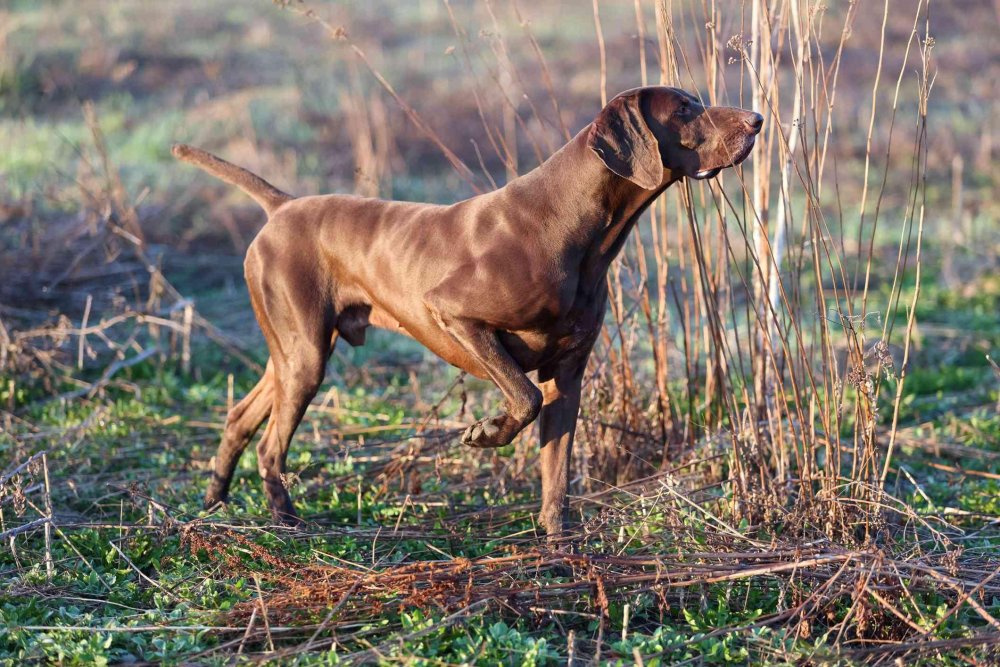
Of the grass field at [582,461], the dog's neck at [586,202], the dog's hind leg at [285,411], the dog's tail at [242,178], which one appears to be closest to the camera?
the grass field at [582,461]

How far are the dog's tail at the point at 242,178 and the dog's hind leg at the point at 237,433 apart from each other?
650 mm

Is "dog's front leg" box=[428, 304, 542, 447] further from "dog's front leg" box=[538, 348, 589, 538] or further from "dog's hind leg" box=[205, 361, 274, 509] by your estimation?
"dog's hind leg" box=[205, 361, 274, 509]

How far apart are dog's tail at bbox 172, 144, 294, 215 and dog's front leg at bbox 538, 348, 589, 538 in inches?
49.6

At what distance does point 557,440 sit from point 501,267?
2.37 ft

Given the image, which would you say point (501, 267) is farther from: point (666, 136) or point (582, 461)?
point (582, 461)

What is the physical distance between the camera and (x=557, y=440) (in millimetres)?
3840

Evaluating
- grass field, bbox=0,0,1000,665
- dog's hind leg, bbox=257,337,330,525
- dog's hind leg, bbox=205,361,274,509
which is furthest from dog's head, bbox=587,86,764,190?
dog's hind leg, bbox=205,361,274,509

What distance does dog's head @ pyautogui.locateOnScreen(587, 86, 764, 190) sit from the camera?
3.25m

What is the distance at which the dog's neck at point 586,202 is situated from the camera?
3.42 meters

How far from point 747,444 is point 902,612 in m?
0.96

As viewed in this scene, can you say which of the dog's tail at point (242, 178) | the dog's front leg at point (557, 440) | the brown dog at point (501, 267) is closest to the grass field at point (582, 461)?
the dog's front leg at point (557, 440)

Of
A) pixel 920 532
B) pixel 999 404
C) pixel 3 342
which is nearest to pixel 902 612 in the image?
pixel 920 532

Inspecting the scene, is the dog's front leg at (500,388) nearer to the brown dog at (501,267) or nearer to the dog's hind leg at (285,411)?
the brown dog at (501,267)

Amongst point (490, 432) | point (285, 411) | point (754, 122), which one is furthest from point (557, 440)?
point (754, 122)
